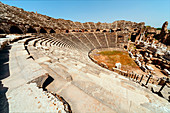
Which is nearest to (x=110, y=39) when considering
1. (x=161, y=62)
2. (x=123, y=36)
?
(x=123, y=36)

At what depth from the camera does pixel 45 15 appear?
22.4 m

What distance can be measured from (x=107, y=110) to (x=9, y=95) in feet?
7.68

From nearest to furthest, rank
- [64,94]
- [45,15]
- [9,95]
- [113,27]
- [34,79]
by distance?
[9,95], [34,79], [64,94], [45,15], [113,27]

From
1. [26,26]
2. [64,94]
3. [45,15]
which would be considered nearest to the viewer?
[64,94]

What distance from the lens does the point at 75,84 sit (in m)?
2.56

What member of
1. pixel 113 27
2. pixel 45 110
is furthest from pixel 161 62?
Answer: pixel 113 27

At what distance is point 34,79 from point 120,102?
→ 106 inches

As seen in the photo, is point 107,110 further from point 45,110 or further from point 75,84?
point 45,110

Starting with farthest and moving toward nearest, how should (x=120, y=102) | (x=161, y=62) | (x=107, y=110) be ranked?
1. (x=161, y=62)
2. (x=120, y=102)
3. (x=107, y=110)

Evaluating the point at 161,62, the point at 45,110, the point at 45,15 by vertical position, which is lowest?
the point at 161,62

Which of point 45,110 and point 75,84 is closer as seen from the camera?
point 45,110

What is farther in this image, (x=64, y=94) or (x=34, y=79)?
(x=64, y=94)

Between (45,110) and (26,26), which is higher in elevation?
(26,26)

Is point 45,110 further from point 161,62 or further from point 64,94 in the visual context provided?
point 161,62
